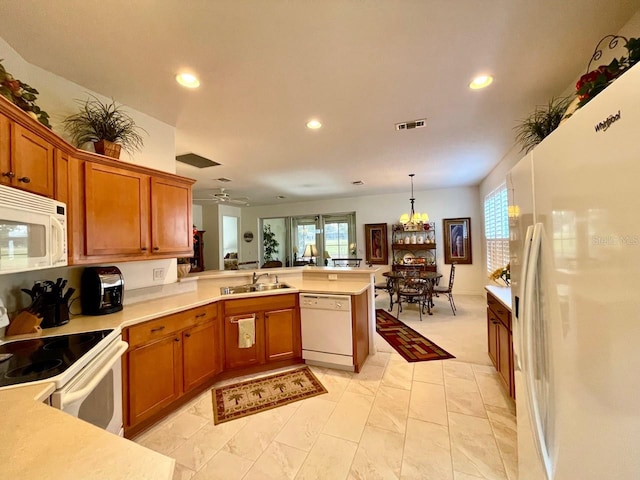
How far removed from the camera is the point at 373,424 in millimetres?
2096

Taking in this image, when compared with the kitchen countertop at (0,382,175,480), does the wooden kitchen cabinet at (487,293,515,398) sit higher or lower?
lower

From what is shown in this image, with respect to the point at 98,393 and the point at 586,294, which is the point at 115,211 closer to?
the point at 98,393

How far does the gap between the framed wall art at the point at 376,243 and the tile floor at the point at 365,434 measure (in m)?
4.50

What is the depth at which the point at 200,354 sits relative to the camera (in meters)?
2.50

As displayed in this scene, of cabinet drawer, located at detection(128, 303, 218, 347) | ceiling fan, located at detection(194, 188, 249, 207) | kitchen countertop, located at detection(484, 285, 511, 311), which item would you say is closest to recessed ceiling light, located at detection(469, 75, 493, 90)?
kitchen countertop, located at detection(484, 285, 511, 311)

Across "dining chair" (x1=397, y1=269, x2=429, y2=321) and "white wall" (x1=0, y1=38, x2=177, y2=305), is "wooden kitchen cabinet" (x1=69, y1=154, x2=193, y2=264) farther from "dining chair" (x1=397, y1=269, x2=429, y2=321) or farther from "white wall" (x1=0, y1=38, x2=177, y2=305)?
"dining chair" (x1=397, y1=269, x2=429, y2=321)

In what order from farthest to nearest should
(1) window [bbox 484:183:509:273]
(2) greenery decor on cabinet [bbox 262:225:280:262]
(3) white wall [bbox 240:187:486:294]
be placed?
(2) greenery decor on cabinet [bbox 262:225:280:262]
(3) white wall [bbox 240:187:486:294]
(1) window [bbox 484:183:509:273]

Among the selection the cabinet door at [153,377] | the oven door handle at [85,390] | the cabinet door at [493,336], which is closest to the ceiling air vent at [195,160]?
the cabinet door at [153,377]

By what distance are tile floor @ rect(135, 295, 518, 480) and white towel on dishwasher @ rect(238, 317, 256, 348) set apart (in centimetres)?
58

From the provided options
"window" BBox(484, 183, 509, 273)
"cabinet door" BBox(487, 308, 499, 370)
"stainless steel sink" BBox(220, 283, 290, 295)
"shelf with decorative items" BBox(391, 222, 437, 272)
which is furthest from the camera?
"shelf with decorative items" BBox(391, 222, 437, 272)

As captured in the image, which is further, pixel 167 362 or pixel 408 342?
pixel 408 342

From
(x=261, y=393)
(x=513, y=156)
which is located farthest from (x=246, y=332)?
(x=513, y=156)

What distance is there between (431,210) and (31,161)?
7.02 m

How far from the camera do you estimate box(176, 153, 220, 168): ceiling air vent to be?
3877 millimetres
